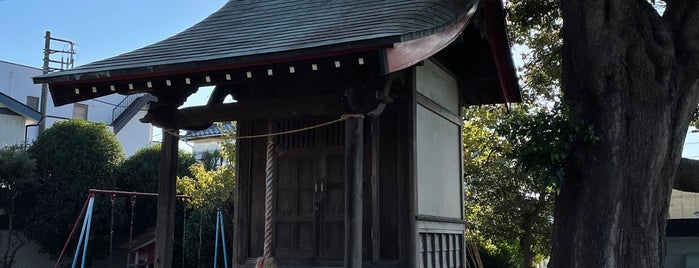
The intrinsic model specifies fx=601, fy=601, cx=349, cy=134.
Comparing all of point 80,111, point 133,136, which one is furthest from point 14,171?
point 133,136

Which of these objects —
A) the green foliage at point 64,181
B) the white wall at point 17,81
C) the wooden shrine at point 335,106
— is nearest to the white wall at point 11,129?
the green foliage at point 64,181

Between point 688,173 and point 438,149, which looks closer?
point 688,173

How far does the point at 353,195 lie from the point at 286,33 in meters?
1.81

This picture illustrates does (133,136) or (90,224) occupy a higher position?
(133,136)

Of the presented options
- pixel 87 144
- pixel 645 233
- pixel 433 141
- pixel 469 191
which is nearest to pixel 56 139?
pixel 87 144

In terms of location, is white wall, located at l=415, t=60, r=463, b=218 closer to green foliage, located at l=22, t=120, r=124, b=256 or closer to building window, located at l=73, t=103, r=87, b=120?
green foliage, located at l=22, t=120, r=124, b=256

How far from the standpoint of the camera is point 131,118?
30.6 metres

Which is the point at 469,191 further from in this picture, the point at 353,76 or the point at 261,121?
the point at 353,76

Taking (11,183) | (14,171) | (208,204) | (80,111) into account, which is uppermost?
(80,111)

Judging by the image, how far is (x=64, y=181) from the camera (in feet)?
57.6

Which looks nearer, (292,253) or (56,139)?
(292,253)

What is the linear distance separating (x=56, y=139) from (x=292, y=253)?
521 inches

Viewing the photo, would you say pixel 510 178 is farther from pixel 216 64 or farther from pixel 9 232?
pixel 9 232

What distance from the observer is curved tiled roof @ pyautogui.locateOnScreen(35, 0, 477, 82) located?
5363 mm
